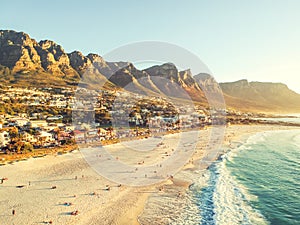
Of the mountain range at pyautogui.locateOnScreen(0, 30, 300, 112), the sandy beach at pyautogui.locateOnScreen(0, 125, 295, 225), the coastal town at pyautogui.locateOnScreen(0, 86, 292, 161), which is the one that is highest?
the mountain range at pyautogui.locateOnScreen(0, 30, 300, 112)

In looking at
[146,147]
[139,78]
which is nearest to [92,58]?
[139,78]

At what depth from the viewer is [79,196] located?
17391 mm

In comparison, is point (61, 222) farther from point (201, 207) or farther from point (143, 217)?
point (201, 207)

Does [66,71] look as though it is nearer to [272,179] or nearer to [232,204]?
[272,179]

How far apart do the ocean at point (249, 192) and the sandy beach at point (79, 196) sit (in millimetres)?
1599

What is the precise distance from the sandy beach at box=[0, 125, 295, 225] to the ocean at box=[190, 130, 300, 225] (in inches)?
63.0

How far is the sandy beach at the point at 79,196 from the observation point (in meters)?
14.2

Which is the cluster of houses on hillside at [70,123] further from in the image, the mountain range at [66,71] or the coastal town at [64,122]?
the mountain range at [66,71]

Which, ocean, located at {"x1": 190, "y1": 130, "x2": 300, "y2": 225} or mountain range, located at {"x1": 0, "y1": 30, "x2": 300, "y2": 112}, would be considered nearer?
ocean, located at {"x1": 190, "y1": 130, "x2": 300, "y2": 225}

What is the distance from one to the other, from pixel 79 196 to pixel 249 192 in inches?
524

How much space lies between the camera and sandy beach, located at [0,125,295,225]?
46.7 ft

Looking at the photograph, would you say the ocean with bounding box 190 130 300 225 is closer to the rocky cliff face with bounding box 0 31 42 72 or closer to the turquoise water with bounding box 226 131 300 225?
the turquoise water with bounding box 226 131 300 225

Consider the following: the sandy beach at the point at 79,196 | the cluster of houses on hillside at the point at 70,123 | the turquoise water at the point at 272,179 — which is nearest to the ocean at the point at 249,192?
the turquoise water at the point at 272,179

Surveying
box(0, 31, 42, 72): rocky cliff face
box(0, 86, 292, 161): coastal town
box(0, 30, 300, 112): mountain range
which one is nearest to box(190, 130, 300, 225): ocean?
box(0, 86, 292, 161): coastal town
